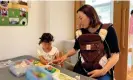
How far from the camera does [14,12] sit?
210cm

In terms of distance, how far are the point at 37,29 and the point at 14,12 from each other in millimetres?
448

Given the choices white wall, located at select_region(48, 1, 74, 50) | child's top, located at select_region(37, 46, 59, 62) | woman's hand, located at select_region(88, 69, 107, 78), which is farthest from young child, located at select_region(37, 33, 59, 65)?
woman's hand, located at select_region(88, 69, 107, 78)

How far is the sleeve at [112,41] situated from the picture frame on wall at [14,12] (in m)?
1.32

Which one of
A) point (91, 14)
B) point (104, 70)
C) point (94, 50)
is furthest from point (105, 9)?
point (104, 70)

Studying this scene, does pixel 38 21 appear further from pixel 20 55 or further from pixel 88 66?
pixel 88 66

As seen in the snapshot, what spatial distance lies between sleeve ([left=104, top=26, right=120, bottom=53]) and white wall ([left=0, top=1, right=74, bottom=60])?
1.27 meters

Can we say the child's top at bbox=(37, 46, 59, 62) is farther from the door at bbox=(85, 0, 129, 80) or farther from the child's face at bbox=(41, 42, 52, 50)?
the door at bbox=(85, 0, 129, 80)

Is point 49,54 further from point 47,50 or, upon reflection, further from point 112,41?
point 112,41

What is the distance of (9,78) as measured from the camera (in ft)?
4.17

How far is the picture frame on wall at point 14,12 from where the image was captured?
6.57 feet

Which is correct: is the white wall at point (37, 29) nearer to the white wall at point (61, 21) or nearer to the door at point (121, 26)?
the white wall at point (61, 21)

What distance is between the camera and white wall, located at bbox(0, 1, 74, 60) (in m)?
2.11

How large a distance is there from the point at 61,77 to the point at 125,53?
1186mm

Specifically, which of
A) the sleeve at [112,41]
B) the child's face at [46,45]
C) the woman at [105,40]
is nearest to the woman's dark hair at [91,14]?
the woman at [105,40]
